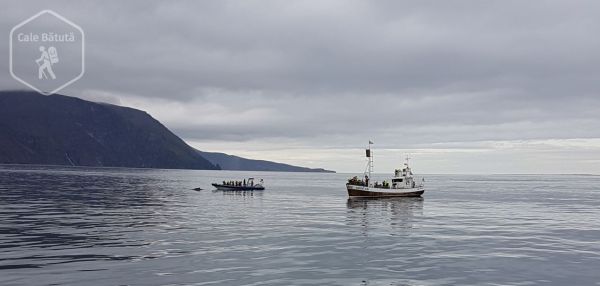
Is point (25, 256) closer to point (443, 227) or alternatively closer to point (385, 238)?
point (385, 238)

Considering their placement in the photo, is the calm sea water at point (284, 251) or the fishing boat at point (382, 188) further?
the fishing boat at point (382, 188)

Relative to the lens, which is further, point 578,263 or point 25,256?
point 578,263

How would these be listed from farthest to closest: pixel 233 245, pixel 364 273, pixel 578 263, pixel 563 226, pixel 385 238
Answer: pixel 563 226 < pixel 385 238 < pixel 233 245 < pixel 578 263 < pixel 364 273

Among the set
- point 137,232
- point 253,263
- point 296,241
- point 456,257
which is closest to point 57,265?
point 253,263

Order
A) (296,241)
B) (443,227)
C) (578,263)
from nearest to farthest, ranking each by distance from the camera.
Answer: (578,263) → (296,241) → (443,227)

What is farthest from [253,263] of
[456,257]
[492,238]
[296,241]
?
[492,238]

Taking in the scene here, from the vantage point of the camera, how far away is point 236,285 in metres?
23.0

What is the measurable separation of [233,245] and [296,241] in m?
5.31

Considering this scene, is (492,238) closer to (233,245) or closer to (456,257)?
(456,257)

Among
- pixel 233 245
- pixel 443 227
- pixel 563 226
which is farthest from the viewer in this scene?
pixel 563 226

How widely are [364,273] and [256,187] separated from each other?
329 feet

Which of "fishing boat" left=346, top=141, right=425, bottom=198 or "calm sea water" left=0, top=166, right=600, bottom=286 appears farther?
"fishing boat" left=346, top=141, right=425, bottom=198

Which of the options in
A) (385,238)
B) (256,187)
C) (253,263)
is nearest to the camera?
(253,263)

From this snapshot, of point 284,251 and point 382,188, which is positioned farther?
point 382,188
